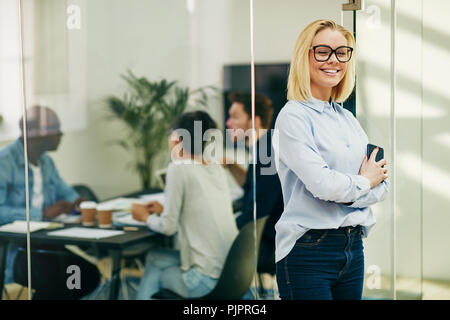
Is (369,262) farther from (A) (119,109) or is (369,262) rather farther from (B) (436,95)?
(A) (119,109)

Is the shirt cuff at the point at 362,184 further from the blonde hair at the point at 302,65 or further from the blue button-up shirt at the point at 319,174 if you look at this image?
the blonde hair at the point at 302,65

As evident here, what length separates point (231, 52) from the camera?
10.1 feet

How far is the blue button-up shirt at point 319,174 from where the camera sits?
198cm

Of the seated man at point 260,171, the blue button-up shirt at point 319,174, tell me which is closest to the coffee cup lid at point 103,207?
the seated man at point 260,171

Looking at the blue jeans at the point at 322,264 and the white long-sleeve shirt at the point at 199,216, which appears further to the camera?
the white long-sleeve shirt at the point at 199,216

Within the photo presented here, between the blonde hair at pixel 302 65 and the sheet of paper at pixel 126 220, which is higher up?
the blonde hair at pixel 302 65

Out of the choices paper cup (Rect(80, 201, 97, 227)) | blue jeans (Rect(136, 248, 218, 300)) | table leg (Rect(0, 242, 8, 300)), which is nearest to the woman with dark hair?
blue jeans (Rect(136, 248, 218, 300))

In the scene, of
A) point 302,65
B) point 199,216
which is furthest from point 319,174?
point 199,216

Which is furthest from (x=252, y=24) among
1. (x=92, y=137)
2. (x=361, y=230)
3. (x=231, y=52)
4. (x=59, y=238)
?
(x=59, y=238)

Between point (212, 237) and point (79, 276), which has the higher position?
point (212, 237)

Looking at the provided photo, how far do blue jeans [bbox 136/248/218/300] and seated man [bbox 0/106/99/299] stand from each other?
1.01 ft

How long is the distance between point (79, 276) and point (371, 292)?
1.65 meters

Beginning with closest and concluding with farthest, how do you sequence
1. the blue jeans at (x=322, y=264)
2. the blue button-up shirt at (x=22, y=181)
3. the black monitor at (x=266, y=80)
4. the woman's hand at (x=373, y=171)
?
1. the blue jeans at (x=322, y=264)
2. the woman's hand at (x=373, y=171)
3. the black monitor at (x=266, y=80)
4. the blue button-up shirt at (x=22, y=181)

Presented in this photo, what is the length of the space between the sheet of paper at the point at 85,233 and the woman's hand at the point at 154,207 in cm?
20
